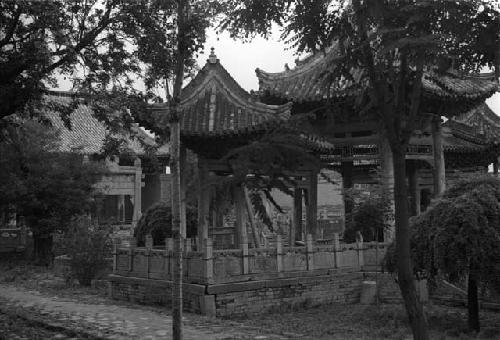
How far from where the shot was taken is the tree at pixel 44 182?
2006 cm

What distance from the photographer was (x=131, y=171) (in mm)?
27406

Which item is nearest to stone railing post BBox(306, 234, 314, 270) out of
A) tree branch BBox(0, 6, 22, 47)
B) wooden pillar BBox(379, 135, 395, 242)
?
wooden pillar BBox(379, 135, 395, 242)

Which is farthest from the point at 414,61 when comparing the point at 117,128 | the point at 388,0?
the point at 117,128

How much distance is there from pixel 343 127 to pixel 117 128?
21.8ft

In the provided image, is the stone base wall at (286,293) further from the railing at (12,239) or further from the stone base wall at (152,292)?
the railing at (12,239)

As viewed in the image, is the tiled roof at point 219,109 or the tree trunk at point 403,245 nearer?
the tree trunk at point 403,245

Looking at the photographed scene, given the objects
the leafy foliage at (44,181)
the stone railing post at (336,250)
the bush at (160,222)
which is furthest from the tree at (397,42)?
the leafy foliage at (44,181)

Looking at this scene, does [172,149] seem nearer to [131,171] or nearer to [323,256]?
[323,256]

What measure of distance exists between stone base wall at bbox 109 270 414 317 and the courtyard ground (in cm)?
25

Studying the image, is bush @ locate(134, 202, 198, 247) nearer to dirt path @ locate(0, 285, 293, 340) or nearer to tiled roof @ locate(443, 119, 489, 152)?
dirt path @ locate(0, 285, 293, 340)

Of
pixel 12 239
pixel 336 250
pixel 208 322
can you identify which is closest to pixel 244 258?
pixel 208 322

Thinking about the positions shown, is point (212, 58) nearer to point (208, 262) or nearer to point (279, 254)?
point (279, 254)

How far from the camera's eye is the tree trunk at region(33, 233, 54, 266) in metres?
22.3

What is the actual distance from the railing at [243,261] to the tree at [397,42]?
238 inches
